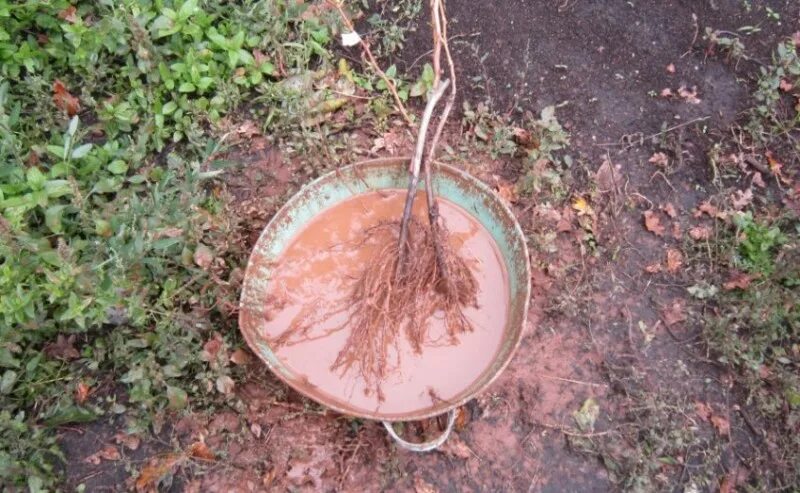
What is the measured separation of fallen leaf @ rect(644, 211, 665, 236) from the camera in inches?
112

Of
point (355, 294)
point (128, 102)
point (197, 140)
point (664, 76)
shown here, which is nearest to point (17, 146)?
point (128, 102)

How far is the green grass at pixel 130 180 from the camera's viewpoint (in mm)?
2230

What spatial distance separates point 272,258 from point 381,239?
1.41 ft

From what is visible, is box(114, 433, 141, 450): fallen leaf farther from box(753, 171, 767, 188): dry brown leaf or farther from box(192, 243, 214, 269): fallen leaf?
box(753, 171, 767, 188): dry brown leaf

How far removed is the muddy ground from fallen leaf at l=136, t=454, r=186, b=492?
0.17 ft

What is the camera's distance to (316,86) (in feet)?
9.95

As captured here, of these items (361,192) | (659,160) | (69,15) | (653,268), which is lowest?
(653,268)

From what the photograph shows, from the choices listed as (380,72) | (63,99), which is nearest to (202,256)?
(380,72)

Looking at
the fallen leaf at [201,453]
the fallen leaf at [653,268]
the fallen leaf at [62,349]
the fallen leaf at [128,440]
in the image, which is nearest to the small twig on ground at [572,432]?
the fallen leaf at [653,268]

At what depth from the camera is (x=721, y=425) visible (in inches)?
96.7

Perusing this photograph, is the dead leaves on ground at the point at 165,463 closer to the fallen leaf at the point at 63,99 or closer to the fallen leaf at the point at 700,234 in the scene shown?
the fallen leaf at the point at 63,99

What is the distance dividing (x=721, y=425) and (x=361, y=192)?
1720 mm

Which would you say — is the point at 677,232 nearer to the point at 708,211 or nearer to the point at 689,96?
the point at 708,211

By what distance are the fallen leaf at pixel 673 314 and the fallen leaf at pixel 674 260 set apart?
0.17 metres
